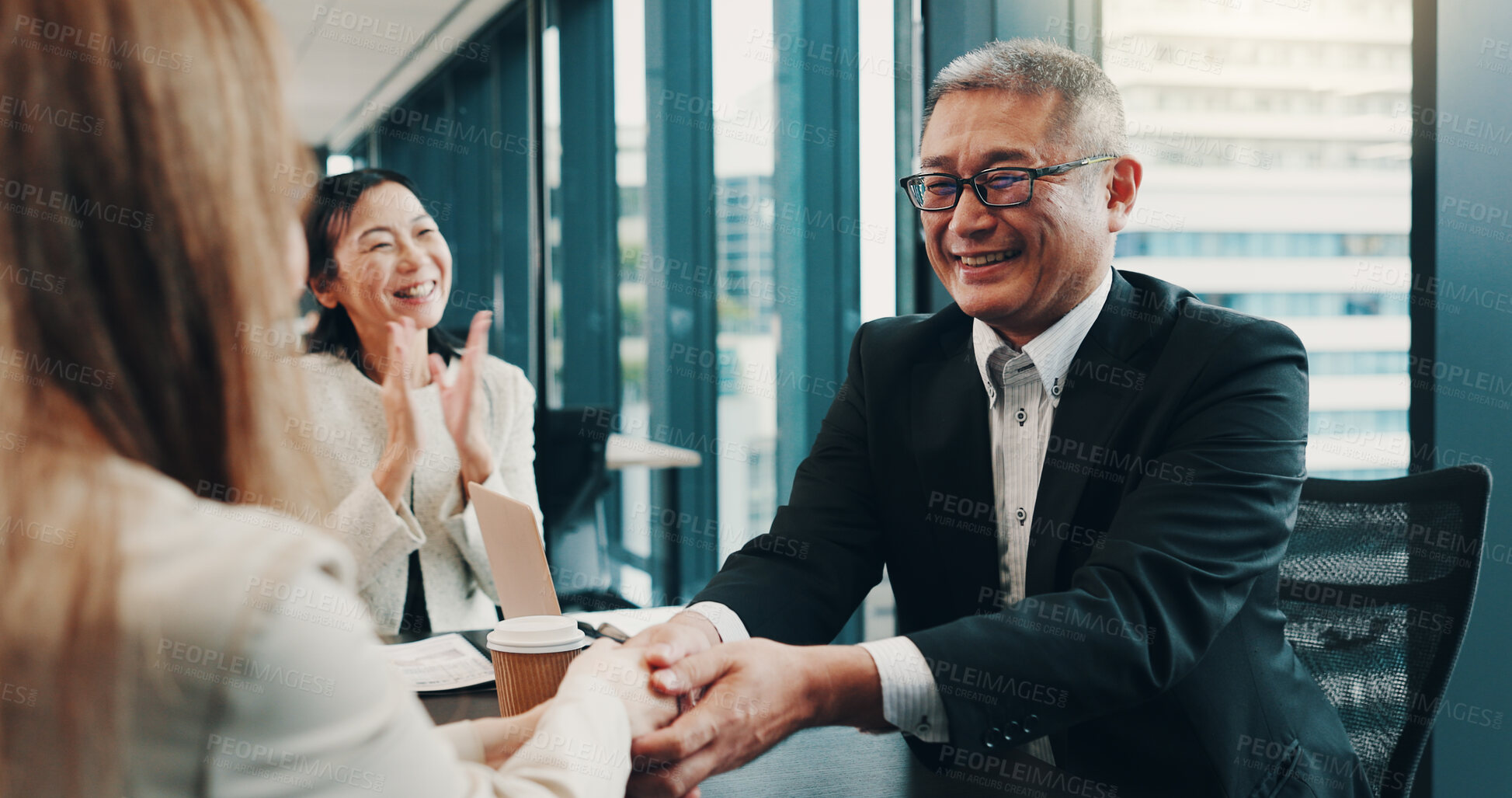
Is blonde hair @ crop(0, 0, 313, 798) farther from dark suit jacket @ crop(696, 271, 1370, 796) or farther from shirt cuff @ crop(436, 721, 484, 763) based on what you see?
dark suit jacket @ crop(696, 271, 1370, 796)

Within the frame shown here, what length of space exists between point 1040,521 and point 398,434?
1279mm

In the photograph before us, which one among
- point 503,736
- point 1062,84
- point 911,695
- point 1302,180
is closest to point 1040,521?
point 911,695

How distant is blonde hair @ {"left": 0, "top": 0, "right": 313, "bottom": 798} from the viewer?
1.69 ft

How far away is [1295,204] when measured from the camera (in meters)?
1.94

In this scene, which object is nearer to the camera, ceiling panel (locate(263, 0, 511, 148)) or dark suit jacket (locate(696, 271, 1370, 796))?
dark suit jacket (locate(696, 271, 1370, 796))

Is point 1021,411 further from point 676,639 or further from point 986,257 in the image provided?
point 676,639

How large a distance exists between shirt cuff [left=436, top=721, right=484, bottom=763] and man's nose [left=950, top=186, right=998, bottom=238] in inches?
37.9

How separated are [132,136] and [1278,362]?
4.23 feet

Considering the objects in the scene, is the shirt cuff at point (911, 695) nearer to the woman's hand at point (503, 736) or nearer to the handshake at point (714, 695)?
the handshake at point (714, 695)

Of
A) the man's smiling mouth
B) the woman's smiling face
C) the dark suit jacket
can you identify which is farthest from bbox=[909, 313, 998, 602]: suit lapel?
the woman's smiling face

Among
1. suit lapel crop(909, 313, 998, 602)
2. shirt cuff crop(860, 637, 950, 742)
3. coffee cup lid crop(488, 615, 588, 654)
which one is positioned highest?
suit lapel crop(909, 313, 998, 602)

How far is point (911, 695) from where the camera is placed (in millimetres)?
1110

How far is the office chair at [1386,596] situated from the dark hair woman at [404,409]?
1.32m

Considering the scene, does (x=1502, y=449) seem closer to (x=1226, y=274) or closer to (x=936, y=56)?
(x=1226, y=274)
